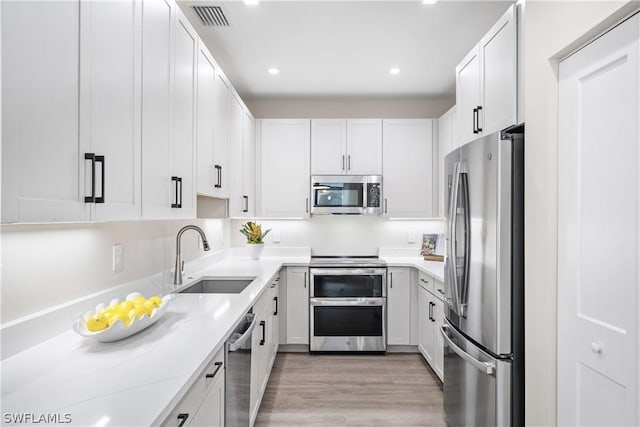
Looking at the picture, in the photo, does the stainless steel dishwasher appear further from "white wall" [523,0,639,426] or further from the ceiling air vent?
the ceiling air vent

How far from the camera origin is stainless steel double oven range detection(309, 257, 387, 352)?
356 cm

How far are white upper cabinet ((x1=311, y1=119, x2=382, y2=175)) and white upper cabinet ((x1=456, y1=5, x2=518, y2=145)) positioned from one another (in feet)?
5.03

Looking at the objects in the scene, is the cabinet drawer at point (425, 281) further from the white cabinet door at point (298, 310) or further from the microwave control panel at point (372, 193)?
the white cabinet door at point (298, 310)

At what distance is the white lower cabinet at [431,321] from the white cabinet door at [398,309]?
4.9 inches

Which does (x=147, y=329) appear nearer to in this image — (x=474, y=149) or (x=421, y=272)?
(x=474, y=149)

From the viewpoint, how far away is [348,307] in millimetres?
3582

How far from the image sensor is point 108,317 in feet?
4.17

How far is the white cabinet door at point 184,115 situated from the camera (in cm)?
174

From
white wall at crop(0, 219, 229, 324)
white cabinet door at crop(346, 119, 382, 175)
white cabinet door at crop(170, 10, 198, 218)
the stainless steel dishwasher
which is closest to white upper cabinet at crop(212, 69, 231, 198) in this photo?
white cabinet door at crop(170, 10, 198, 218)

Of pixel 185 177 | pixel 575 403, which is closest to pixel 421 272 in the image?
pixel 575 403

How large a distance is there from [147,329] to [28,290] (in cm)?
42

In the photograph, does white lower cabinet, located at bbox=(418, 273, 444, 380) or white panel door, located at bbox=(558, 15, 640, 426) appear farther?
white lower cabinet, located at bbox=(418, 273, 444, 380)

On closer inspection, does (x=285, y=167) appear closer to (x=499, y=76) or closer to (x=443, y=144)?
(x=443, y=144)

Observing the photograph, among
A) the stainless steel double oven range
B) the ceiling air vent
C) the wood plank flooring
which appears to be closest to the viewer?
the ceiling air vent
